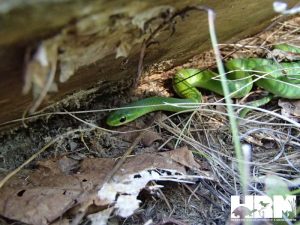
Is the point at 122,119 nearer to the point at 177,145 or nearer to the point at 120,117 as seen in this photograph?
the point at 120,117

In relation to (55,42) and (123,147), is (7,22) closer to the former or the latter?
(55,42)
